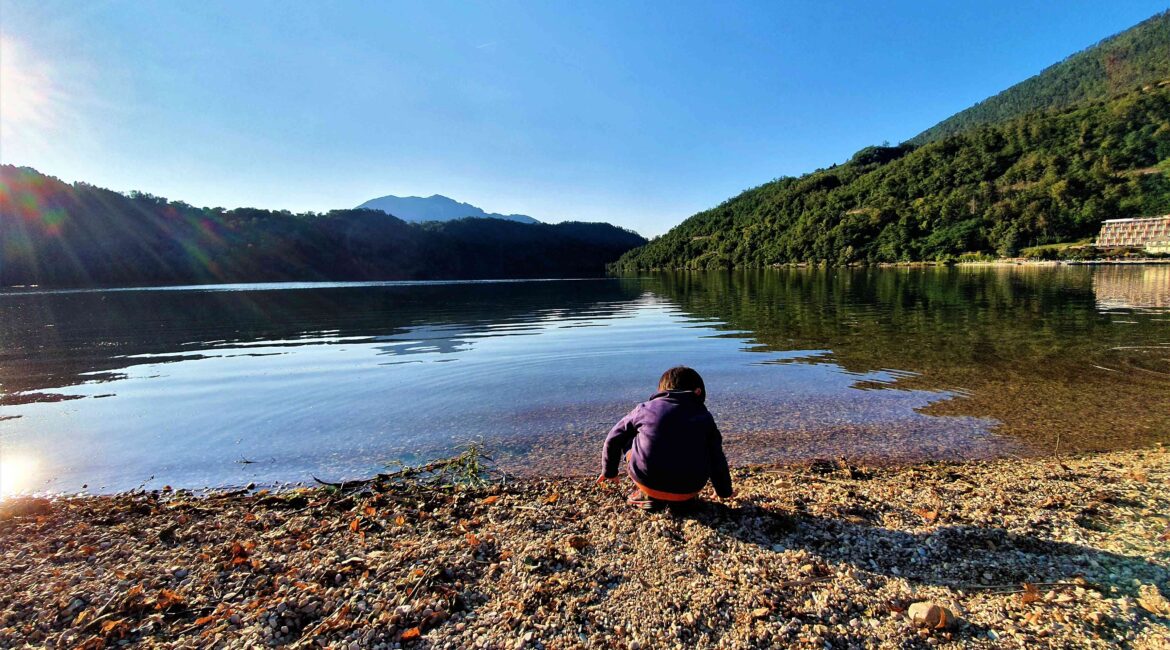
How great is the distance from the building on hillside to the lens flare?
6246 inches

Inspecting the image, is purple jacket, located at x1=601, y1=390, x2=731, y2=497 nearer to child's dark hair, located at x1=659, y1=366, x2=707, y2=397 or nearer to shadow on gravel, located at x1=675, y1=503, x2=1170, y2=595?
child's dark hair, located at x1=659, y1=366, x2=707, y2=397

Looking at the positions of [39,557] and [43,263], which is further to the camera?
[43,263]

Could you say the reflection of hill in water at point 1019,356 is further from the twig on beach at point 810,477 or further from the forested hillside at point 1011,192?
the forested hillside at point 1011,192

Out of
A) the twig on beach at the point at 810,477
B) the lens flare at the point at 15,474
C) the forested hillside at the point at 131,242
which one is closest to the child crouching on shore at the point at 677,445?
the twig on beach at the point at 810,477

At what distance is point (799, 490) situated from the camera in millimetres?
6805

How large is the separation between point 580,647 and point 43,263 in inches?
7454

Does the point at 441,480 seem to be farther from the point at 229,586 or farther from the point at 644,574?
the point at 644,574

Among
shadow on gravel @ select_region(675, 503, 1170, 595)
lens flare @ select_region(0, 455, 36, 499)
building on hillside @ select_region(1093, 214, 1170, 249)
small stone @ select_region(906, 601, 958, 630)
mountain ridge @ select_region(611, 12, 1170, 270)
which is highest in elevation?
mountain ridge @ select_region(611, 12, 1170, 270)

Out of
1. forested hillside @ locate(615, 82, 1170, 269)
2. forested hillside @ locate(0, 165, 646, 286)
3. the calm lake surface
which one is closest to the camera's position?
the calm lake surface

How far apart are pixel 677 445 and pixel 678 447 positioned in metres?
0.03

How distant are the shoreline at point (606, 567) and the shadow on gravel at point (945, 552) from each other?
1.0 inches

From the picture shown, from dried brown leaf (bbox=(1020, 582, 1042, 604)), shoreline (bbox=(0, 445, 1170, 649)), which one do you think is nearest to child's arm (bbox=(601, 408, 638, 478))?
shoreline (bbox=(0, 445, 1170, 649))

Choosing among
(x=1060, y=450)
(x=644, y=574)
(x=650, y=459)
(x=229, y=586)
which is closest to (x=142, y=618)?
(x=229, y=586)

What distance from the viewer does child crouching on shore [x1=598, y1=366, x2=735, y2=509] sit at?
570 cm
